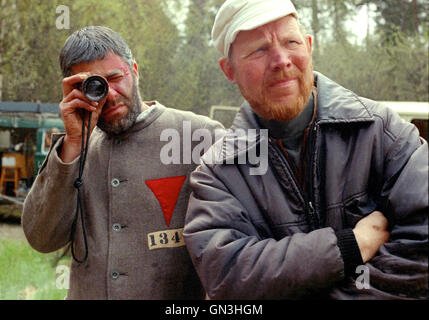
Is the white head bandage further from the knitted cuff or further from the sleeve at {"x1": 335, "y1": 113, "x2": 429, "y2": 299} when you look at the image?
the knitted cuff

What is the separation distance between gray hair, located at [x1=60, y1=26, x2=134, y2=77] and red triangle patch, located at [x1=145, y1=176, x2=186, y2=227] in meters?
0.51

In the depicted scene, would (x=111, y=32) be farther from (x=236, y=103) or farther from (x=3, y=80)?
(x=3, y=80)

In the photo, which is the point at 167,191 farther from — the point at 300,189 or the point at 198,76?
the point at 198,76

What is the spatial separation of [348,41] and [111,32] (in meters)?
1.56

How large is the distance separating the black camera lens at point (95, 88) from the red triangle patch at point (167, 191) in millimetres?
406

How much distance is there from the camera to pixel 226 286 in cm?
116

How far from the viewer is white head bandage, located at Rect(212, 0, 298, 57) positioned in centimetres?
125

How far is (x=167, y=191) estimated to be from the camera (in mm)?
1603

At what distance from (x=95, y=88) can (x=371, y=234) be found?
1066 mm

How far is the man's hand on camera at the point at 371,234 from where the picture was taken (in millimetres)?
1121

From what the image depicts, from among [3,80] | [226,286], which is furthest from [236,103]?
[3,80]

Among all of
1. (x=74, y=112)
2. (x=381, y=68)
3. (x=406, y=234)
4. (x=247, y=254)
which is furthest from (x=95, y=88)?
(x=381, y=68)

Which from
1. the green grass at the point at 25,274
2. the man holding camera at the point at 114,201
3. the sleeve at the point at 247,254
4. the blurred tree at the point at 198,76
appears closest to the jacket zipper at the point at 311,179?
the sleeve at the point at 247,254

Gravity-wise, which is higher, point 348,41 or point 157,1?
point 157,1
